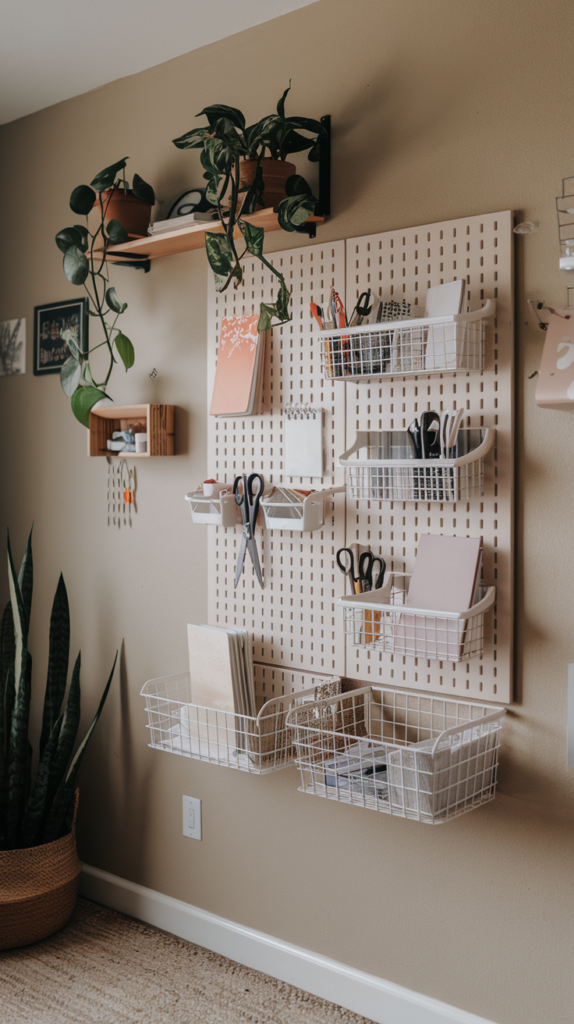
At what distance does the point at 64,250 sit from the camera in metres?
2.47

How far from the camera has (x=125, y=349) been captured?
2.50 m

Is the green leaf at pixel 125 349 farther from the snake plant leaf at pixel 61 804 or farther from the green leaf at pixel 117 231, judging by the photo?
the snake plant leaf at pixel 61 804

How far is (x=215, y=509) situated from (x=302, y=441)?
11.7 inches

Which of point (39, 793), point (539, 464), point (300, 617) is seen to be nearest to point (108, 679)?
point (39, 793)

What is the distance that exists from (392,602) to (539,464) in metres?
0.47

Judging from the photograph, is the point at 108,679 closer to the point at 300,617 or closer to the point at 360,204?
the point at 300,617

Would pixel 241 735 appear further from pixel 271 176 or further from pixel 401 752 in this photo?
pixel 271 176

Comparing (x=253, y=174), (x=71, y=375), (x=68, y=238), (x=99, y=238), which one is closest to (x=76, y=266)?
(x=68, y=238)

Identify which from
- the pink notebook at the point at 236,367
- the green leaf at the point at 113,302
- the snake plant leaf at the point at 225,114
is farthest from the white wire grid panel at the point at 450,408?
the green leaf at the point at 113,302

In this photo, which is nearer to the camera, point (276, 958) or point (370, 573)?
point (370, 573)

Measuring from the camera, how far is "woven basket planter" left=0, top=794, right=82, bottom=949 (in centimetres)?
245

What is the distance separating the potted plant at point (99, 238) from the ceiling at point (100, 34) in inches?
12.9

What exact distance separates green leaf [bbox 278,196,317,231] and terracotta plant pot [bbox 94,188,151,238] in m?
0.59

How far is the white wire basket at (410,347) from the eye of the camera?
1.82m
